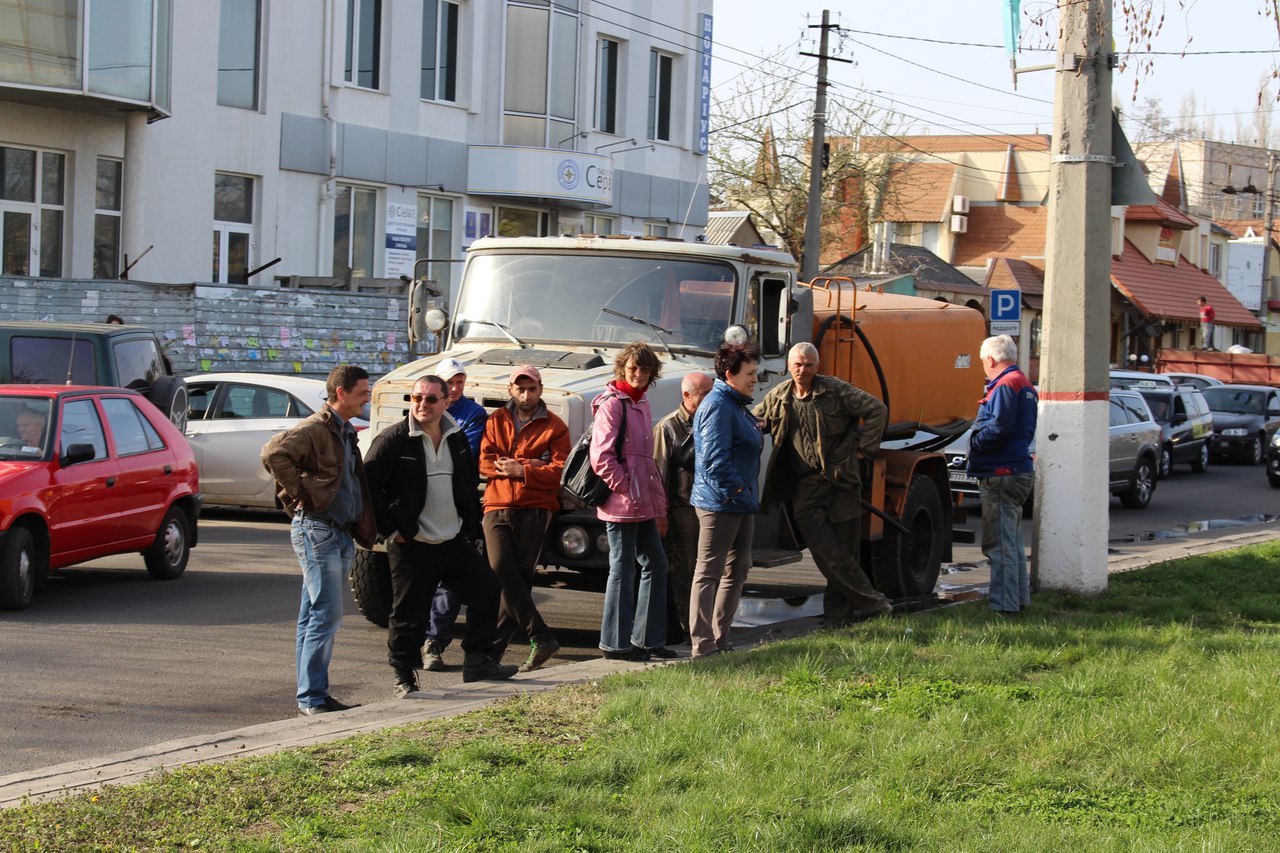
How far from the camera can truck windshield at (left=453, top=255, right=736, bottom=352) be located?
10.8 m

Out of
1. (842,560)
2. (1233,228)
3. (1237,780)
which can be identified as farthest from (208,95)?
(1233,228)

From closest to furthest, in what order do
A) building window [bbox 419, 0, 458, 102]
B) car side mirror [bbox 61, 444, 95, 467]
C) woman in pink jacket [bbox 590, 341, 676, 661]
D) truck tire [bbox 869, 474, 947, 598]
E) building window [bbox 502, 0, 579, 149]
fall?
woman in pink jacket [bbox 590, 341, 676, 661] → car side mirror [bbox 61, 444, 95, 467] → truck tire [bbox 869, 474, 947, 598] → building window [bbox 419, 0, 458, 102] → building window [bbox 502, 0, 579, 149]

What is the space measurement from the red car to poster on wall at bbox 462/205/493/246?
18.0 m

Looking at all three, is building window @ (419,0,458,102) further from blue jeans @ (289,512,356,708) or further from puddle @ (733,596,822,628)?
blue jeans @ (289,512,356,708)

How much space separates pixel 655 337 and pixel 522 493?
2061 millimetres

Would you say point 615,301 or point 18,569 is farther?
point 615,301

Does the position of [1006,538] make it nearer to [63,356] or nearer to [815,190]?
[63,356]

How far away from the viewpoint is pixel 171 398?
49.7 ft

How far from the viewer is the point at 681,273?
428 inches

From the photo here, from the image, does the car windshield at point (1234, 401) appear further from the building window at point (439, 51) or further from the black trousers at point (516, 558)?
the black trousers at point (516, 558)

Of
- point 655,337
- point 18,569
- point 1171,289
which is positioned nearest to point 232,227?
point 18,569

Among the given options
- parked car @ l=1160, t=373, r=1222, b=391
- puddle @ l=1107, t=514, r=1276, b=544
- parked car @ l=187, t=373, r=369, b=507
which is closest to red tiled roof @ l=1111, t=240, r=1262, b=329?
parked car @ l=1160, t=373, r=1222, b=391

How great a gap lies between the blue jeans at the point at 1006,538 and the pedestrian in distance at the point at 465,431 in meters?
3.45

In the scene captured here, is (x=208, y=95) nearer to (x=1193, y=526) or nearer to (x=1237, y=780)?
(x=1193, y=526)
